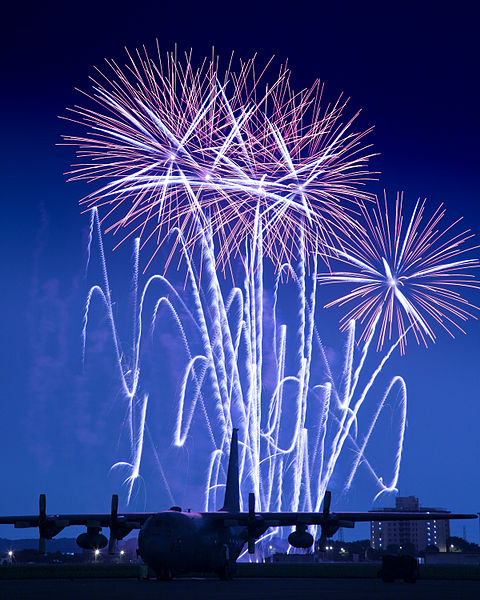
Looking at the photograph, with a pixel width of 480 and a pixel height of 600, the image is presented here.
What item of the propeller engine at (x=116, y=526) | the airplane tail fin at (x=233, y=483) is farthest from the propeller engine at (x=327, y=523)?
the propeller engine at (x=116, y=526)

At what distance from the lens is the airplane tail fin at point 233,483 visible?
6444 cm

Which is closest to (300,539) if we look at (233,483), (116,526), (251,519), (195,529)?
(251,519)

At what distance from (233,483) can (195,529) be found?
13.6 m

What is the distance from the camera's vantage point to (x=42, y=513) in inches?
2253

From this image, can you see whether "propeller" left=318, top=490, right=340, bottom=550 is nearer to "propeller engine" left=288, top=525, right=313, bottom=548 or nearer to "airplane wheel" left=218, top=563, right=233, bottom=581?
"propeller engine" left=288, top=525, right=313, bottom=548

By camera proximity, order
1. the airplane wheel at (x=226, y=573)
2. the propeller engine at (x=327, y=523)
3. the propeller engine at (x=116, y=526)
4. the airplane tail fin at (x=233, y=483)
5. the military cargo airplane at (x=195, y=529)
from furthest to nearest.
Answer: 1. the airplane tail fin at (x=233, y=483)
2. the propeller engine at (x=116, y=526)
3. the propeller engine at (x=327, y=523)
4. the airplane wheel at (x=226, y=573)
5. the military cargo airplane at (x=195, y=529)

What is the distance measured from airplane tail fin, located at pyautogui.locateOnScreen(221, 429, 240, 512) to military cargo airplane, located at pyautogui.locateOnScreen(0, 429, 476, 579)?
1070mm

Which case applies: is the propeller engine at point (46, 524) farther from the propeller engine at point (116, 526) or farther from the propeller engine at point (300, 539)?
the propeller engine at point (300, 539)

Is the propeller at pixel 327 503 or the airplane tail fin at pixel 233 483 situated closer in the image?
the propeller at pixel 327 503

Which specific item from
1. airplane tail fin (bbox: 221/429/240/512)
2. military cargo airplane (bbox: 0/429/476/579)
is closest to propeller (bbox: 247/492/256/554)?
military cargo airplane (bbox: 0/429/476/579)

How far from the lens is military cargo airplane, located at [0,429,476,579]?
165ft

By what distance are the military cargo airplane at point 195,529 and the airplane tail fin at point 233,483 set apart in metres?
1.07

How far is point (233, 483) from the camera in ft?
216

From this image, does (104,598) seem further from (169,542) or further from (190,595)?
(169,542)
